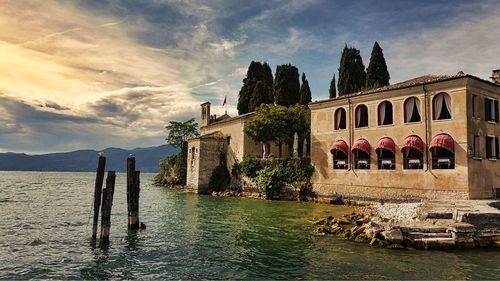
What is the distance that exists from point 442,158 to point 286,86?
30400 millimetres

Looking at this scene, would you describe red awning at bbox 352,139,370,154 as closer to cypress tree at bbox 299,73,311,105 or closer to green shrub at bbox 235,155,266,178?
green shrub at bbox 235,155,266,178

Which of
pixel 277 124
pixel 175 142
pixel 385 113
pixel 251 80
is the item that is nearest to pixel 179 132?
pixel 175 142

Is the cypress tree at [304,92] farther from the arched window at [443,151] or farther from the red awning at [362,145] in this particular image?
the arched window at [443,151]

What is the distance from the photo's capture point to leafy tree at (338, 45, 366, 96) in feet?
165

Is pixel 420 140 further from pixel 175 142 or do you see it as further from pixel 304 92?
pixel 175 142

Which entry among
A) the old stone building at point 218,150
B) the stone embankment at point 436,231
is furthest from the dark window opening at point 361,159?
the old stone building at point 218,150

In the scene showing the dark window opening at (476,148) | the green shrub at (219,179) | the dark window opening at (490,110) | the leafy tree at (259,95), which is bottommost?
the green shrub at (219,179)

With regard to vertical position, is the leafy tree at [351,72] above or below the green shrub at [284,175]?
above

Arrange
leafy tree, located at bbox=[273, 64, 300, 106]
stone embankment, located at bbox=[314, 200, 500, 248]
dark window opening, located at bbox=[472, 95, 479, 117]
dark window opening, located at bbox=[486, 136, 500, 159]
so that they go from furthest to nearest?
leafy tree, located at bbox=[273, 64, 300, 106] → dark window opening, located at bbox=[486, 136, 500, 159] → dark window opening, located at bbox=[472, 95, 479, 117] → stone embankment, located at bbox=[314, 200, 500, 248]

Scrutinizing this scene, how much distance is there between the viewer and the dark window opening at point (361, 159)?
3180 cm

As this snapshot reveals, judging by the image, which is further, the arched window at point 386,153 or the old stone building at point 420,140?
the arched window at point 386,153

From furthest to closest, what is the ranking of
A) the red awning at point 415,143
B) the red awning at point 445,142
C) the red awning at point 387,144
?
the red awning at point 387,144 < the red awning at point 415,143 < the red awning at point 445,142

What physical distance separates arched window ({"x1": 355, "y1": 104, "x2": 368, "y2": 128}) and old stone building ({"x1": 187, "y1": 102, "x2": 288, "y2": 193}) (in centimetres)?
1562

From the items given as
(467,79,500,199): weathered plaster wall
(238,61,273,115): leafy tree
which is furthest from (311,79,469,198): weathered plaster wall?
(238,61,273,115): leafy tree
